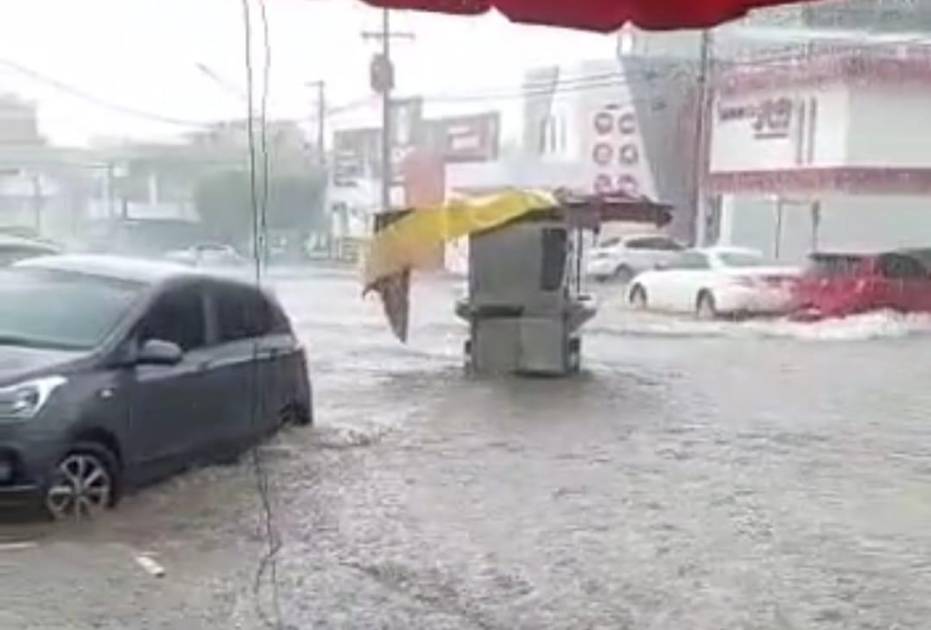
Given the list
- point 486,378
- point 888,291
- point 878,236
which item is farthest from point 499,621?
point 878,236

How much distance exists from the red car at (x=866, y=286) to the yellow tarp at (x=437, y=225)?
1127 centimetres

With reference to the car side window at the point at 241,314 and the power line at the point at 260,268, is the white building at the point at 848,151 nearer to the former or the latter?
the car side window at the point at 241,314

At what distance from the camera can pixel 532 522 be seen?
8898 millimetres

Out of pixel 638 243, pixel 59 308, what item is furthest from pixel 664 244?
pixel 59 308

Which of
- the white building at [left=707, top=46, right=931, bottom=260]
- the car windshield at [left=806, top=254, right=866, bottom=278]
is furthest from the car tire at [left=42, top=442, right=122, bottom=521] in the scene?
the white building at [left=707, top=46, right=931, bottom=260]

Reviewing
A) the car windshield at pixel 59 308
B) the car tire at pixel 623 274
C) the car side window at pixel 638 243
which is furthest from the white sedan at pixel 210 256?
the car side window at pixel 638 243

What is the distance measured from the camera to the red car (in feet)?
88.6

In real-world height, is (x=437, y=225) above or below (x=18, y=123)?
below

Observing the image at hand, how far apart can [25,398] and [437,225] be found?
859cm

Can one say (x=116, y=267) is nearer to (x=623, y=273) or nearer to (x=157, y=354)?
(x=157, y=354)

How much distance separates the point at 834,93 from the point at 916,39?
1846 millimetres

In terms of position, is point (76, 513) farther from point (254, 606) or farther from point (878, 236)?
point (878, 236)

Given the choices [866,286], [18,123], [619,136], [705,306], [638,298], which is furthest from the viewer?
[619,136]

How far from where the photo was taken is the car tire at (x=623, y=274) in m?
34.3
